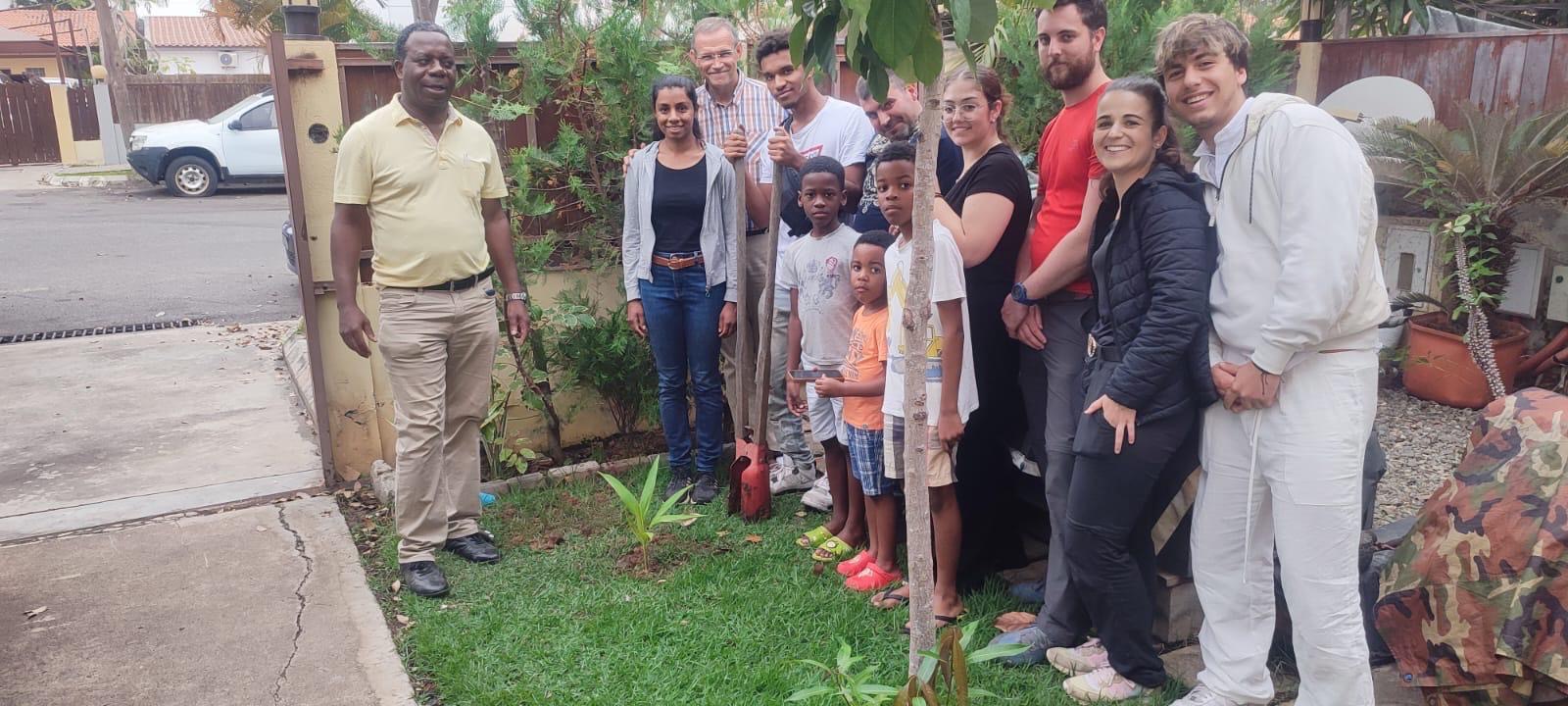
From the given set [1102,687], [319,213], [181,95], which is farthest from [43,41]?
[1102,687]

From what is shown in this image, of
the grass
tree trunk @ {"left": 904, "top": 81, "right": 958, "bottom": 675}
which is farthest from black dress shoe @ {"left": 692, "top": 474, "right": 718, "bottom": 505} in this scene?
tree trunk @ {"left": 904, "top": 81, "right": 958, "bottom": 675}

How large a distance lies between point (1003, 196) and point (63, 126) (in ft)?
98.8

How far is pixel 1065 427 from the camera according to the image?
3270 mm

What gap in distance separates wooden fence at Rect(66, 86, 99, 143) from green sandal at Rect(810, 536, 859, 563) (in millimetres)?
28871

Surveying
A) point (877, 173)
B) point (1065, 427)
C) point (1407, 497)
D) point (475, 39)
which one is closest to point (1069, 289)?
point (1065, 427)

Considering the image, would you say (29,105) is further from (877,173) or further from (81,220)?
(877,173)

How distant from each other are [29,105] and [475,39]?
1068 inches

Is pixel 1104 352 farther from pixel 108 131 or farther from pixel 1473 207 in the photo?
pixel 108 131

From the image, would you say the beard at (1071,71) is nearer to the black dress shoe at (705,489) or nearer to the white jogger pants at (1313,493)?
the white jogger pants at (1313,493)

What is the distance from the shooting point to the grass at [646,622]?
10.9 ft

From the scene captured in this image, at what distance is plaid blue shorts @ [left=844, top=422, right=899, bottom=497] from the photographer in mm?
3789

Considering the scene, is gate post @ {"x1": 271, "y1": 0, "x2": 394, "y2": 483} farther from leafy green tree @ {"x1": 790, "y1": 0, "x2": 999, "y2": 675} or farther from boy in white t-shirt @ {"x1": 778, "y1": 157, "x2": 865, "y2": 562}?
leafy green tree @ {"x1": 790, "y1": 0, "x2": 999, "y2": 675}

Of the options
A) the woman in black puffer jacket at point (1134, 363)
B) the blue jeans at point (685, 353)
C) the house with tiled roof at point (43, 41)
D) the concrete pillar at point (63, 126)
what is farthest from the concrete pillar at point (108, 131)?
the woman in black puffer jacket at point (1134, 363)

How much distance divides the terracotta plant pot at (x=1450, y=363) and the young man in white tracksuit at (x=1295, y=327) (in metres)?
3.78
